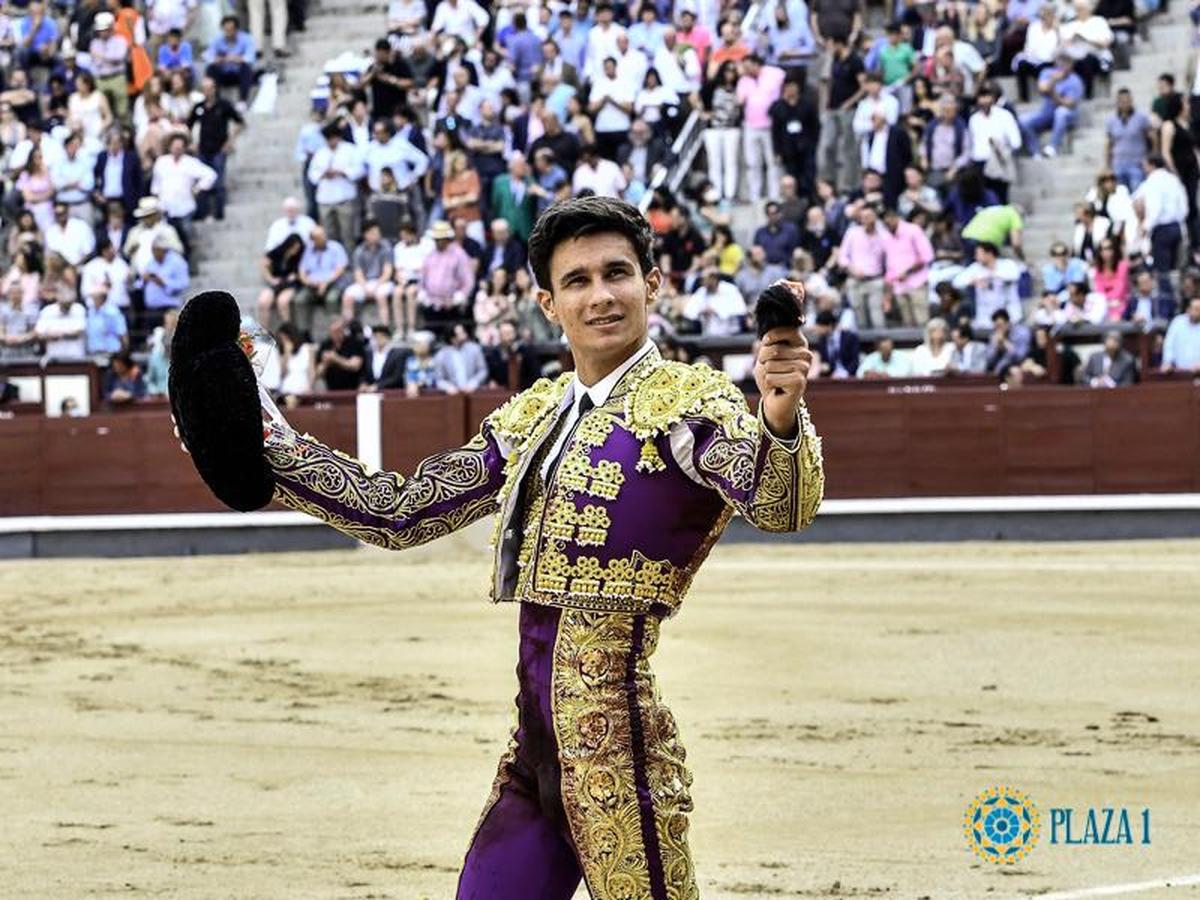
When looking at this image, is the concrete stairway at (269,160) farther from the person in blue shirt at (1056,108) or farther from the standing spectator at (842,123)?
the person in blue shirt at (1056,108)

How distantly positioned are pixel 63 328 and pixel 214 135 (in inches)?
85.1

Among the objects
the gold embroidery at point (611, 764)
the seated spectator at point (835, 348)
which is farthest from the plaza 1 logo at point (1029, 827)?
the seated spectator at point (835, 348)

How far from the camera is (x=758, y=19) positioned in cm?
1459

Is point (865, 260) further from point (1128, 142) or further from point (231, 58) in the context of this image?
point (231, 58)

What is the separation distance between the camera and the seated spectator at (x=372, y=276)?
45.9ft

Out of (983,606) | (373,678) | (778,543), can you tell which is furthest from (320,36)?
(373,678)

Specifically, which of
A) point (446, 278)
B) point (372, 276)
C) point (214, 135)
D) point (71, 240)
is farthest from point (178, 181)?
point (446, 278)

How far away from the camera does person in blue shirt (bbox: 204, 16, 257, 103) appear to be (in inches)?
651

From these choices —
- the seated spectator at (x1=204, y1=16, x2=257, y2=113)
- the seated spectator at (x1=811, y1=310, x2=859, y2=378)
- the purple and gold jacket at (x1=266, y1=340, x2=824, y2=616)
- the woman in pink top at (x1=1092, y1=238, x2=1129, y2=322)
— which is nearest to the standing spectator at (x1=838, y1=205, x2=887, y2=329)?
the seated spectator at (x1=811, y1=310, x2=859, y2=378)

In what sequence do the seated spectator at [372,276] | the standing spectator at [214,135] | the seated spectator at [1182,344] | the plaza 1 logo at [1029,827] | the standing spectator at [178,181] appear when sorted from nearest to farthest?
the plaza 1 logo at [1029,827], the seated spectator at [1182,344], the seated spectator at [372,276], the standing spectator at [178,181], the standing spectator at [214,135]

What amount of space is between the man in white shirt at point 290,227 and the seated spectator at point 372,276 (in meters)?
0.49

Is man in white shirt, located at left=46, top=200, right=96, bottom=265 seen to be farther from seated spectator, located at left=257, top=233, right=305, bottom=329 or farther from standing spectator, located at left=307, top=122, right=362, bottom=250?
standing spectator, located at left=307, top=122, right=362, bottom=250

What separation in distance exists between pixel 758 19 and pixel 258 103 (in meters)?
3.97

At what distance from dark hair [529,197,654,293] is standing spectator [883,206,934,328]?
10122 mm
